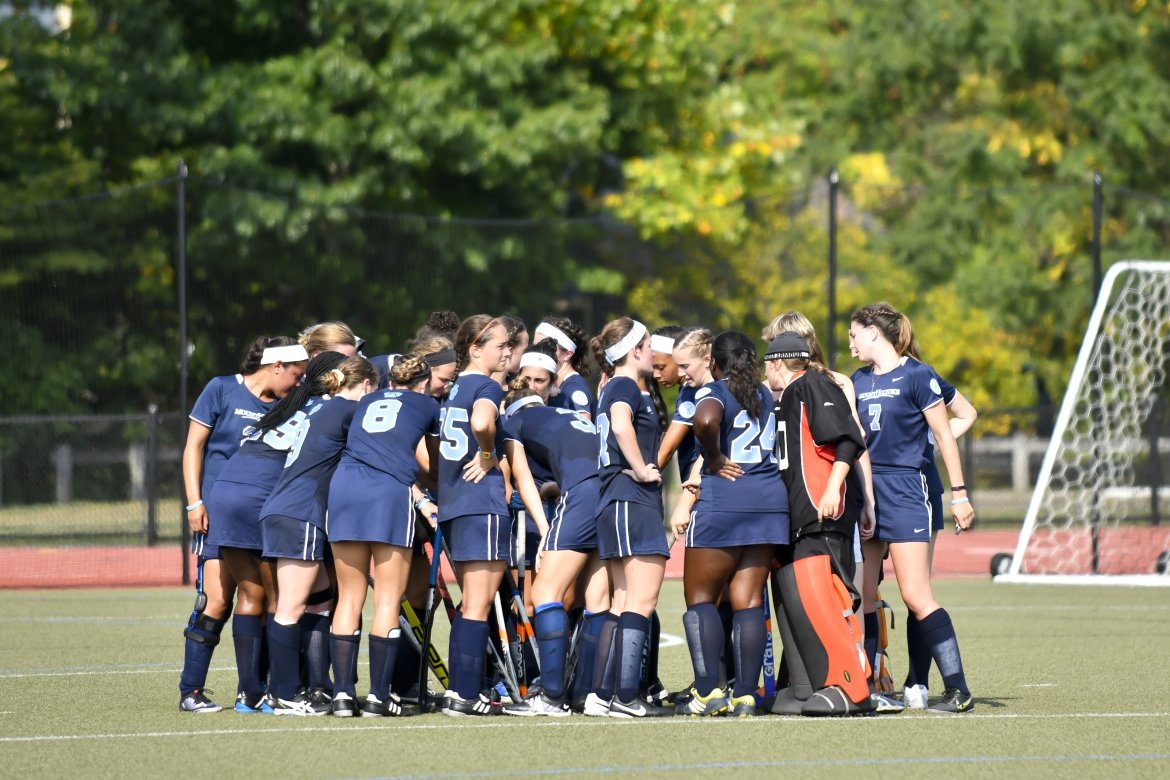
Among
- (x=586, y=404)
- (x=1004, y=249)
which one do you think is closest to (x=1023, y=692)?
(x=586, y=404)

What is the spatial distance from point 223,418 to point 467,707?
1899 mm

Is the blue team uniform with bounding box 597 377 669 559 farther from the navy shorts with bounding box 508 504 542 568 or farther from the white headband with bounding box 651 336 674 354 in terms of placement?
the navy shorts with bounding box 508 504 542 568

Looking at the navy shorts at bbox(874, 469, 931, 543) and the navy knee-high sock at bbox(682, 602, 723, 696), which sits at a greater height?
the navy shorts at bbox(874, 469, 931, 543)

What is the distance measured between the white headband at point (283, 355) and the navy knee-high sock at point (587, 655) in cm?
188

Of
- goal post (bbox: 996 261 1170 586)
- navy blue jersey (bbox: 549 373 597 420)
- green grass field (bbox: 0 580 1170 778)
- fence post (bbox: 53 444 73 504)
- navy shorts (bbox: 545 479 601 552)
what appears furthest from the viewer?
fence post (bbox: 53 444 73 504)

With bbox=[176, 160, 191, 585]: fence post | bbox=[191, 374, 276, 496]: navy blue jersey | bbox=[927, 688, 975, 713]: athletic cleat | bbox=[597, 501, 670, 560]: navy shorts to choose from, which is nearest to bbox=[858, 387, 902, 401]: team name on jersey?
bbox=[597, 501, 670, 560]: navy shorts

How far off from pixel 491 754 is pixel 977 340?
2080cm

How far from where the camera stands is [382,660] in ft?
27.0

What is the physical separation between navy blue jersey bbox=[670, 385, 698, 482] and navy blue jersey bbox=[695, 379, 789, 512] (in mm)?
85

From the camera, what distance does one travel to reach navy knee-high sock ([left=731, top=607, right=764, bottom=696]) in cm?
816

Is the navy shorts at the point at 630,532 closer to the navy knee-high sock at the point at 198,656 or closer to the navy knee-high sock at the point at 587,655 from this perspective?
the navy knee-high sock at the point at 587,655

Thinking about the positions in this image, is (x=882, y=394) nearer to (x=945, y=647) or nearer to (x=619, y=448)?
(x=945, y=647)

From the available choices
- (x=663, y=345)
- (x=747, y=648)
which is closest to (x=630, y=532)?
(x=747, y=648)

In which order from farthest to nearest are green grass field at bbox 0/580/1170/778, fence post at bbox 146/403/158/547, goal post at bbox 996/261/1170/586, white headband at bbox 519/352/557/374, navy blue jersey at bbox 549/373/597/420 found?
fence post at bbox 146/403/158/547
goal post at bbox 996/261/1170/586
navy blue jersey at bbox 549/373/597/420
white headband at bbox 519/352/557/374
green grass field at bbox 0/580/1170/778
